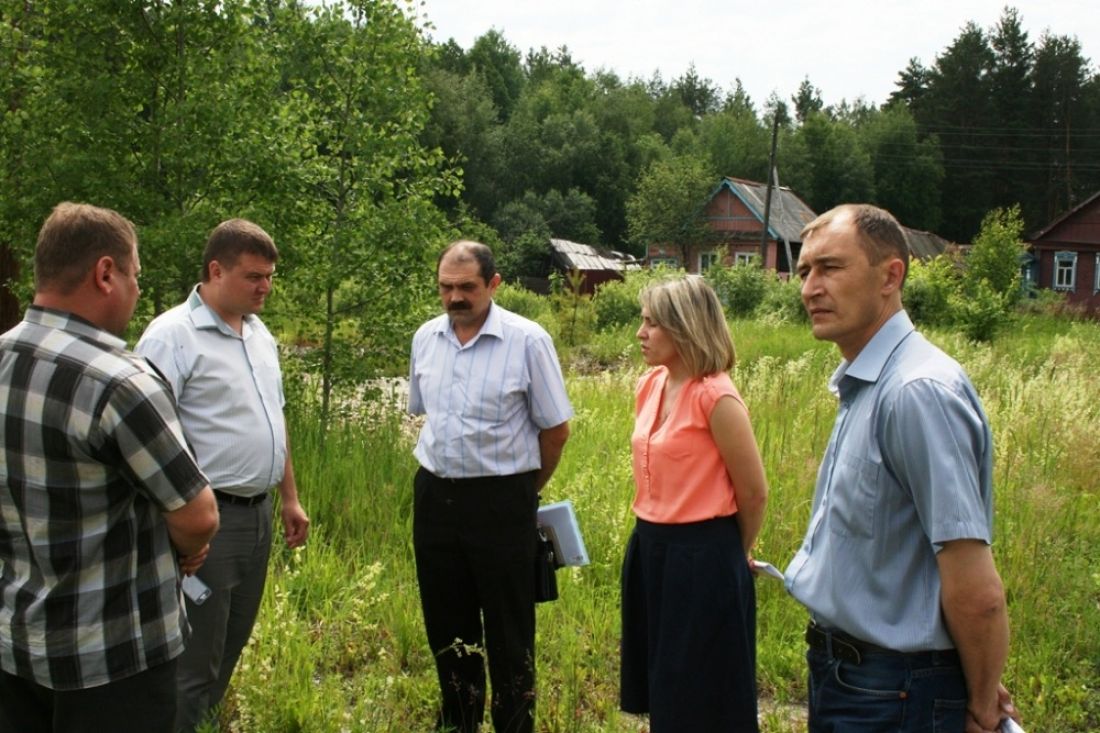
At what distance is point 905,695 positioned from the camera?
2203 mm

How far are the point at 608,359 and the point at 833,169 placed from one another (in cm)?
6480

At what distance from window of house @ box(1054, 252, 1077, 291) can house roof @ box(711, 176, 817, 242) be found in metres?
12.7

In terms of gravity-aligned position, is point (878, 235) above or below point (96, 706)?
above

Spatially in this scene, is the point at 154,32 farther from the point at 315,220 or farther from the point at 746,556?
the point at 746,556

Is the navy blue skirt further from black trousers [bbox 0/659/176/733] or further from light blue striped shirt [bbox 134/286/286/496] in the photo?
black trousers [bbox 0/659/176/733]

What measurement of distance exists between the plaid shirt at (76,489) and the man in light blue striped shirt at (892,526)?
5.33 ft

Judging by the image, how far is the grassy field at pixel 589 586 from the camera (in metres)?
4.09

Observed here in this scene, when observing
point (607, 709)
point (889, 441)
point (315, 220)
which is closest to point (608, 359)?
point (315, 220)

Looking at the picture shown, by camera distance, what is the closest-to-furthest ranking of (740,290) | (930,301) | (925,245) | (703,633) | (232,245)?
(703,633) < (232,245) < (930,301) < (740,290) < (925,245)

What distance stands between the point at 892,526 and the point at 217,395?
2.42m

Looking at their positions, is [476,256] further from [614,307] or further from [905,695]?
[614,307]

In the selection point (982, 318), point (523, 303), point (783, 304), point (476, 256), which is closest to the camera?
point (476, 256)

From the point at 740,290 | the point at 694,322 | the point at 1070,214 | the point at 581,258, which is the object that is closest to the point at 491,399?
the point at 694,322

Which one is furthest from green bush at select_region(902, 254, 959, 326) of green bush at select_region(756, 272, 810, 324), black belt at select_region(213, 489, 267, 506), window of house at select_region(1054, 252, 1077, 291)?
window of house at select_region(1054, 252, 1077, 291)
